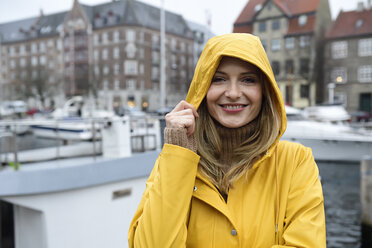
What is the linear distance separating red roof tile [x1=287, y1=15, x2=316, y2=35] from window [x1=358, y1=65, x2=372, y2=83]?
732cm

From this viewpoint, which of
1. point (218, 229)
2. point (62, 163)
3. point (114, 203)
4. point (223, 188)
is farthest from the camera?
point (62, 163)

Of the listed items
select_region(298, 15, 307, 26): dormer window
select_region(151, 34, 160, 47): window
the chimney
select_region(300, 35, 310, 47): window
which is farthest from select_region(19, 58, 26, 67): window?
the chimney

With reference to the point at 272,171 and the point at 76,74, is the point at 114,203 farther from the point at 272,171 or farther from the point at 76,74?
the point at 76,74

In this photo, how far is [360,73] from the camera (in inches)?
1555

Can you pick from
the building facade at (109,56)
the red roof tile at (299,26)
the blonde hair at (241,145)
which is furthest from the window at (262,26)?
the blonde hair at (241,145)

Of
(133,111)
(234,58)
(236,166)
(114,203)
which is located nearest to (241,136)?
(236,166)

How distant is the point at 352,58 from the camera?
39.7 m

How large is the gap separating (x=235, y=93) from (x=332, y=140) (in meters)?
16.0

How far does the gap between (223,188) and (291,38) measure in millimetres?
44875

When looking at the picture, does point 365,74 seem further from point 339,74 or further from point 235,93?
point 235,93

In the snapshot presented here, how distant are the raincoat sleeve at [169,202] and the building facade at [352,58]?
40920mm

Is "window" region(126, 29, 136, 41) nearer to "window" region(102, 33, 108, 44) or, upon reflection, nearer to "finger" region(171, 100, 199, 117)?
"window" region(102, 33, 108, 44)

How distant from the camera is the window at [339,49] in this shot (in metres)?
40.2

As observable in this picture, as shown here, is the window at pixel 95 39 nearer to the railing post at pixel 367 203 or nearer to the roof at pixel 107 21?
the roof at pixel 107 21
